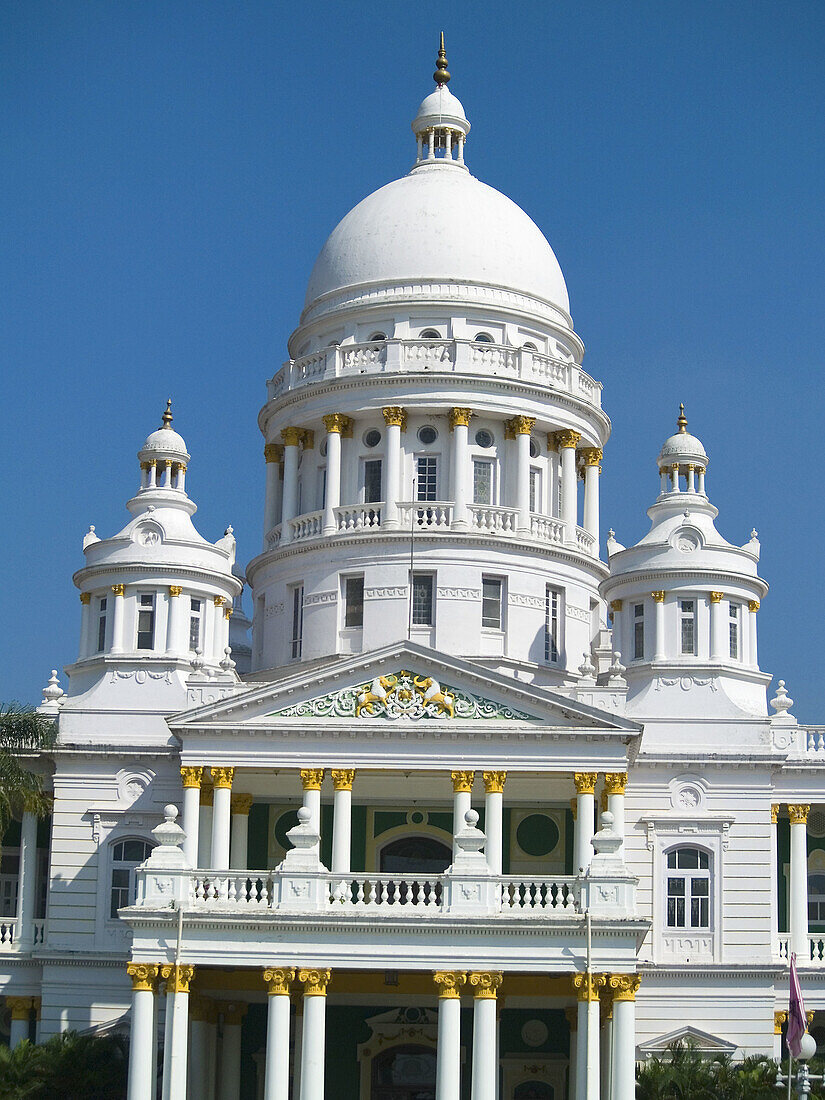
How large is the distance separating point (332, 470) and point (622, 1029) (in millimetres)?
24788

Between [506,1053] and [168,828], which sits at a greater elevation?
[168,828]

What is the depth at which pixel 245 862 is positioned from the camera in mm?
55375

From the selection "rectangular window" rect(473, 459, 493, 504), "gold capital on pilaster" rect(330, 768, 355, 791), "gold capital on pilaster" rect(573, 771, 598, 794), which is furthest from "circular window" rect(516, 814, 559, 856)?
"rectangular window" rect(473, 459, 493, 504)

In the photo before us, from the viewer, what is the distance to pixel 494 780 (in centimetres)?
5228

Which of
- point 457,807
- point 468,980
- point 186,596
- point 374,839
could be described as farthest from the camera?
point 186,596

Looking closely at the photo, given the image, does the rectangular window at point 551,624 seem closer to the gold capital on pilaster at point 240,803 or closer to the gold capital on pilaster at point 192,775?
the gold capital on pilaster at point 240,803

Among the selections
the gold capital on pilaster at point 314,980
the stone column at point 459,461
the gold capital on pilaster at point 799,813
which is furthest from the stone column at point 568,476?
the gold capital on pilaster at point 314,980

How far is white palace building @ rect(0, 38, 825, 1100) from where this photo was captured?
43.7m

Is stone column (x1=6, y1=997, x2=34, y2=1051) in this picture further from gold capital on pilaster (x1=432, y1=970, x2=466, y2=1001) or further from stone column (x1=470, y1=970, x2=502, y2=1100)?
stone column (x1=470, y1=970, x2=502, y2=1100)

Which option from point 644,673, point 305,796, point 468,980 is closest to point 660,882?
point 644,673

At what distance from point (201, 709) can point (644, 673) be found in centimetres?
1326

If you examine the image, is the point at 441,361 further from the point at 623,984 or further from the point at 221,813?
the point at 623,984

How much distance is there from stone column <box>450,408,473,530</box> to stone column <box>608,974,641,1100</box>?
70.4 feet

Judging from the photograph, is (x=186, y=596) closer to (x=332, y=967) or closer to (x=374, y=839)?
(x=374, y=839)
